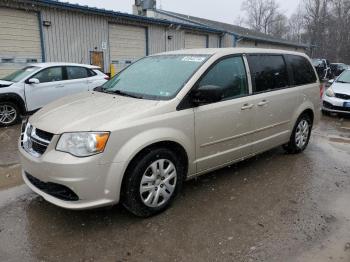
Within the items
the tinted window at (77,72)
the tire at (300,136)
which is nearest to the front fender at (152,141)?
the tire at (300,136)

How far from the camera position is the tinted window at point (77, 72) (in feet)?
31.0

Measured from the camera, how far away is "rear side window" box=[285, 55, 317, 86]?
5.64 metres

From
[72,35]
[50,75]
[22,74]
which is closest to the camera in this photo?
[22,74]

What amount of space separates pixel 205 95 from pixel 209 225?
1381 mm

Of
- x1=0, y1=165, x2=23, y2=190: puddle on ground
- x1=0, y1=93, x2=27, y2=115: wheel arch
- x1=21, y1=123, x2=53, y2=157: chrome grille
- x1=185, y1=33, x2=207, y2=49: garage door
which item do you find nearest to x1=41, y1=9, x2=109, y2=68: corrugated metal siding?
x1=0, y1=93, x2=27, y2=115: wheel arch

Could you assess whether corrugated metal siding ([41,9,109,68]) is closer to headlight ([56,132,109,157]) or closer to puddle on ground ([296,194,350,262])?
headlight ([56,132,109,157])

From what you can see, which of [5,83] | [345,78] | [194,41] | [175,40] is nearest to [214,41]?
[194,41]

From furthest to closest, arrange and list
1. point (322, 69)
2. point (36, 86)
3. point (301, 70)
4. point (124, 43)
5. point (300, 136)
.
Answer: point (322, 69)
point (124, 43)
point (36, 86)
point (300, 136)
point (301, 70)

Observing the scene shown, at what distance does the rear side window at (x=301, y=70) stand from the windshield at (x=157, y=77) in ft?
6.75

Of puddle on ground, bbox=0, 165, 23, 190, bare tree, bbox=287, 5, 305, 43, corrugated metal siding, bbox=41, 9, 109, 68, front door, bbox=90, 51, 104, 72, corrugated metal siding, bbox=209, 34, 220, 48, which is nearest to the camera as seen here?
puddle on ground, bbox=0, 165, 23, 190

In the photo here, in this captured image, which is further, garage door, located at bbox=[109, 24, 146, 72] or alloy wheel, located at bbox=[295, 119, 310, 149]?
garage door, located at bbox=[109, 24, 146, 72]

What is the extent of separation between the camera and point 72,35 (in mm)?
13797

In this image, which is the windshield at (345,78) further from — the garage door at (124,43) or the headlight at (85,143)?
the headlight at (85,143)

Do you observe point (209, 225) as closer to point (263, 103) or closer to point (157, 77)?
point (157, 77)
